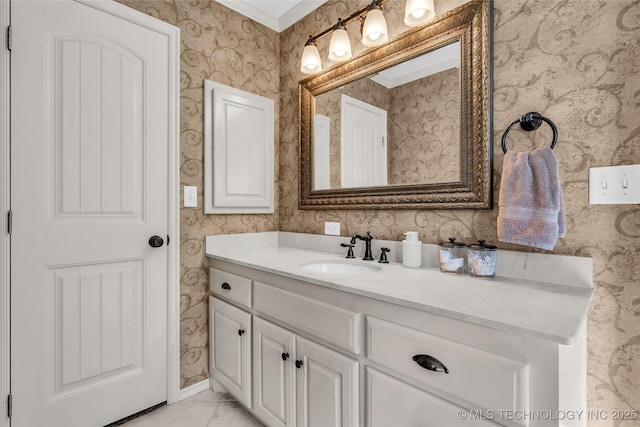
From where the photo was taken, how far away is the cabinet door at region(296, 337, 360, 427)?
42.3 inches

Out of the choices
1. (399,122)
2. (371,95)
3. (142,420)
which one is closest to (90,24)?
(371,95)

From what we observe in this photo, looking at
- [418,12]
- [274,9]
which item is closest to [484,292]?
[418,12]

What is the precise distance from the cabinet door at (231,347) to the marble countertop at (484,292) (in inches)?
12.8

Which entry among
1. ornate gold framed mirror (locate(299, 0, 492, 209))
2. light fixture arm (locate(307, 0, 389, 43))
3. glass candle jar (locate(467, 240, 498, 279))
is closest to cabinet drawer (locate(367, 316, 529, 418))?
glass candle jar (locate(467, 240, 498, 279))

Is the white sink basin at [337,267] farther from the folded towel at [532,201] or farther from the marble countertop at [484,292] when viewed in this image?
the folded towel at [532,201]

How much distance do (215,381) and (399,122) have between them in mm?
1838

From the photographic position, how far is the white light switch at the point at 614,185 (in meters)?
0.96

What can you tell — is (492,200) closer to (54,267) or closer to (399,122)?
(399,122)

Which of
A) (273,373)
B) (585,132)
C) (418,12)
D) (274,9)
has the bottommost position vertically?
(273,373)

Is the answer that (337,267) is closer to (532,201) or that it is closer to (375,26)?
(532,201)

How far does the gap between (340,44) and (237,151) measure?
90 cm

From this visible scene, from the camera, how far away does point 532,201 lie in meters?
1.06

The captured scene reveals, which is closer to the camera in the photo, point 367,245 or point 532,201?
point 532,201

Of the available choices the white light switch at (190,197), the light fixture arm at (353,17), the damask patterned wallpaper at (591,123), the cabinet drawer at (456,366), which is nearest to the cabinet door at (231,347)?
the white light switch at (190,197)
